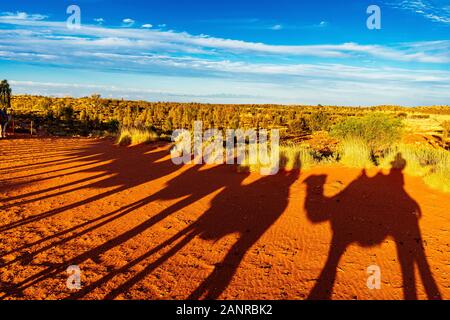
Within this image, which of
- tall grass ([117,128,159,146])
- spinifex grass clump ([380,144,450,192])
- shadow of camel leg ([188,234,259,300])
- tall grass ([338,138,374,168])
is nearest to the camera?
shadow of camel leg ([188,234,259,300])

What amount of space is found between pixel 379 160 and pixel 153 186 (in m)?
7.33

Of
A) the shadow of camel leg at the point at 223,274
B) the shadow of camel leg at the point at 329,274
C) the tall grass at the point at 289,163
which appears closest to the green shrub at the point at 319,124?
the tall grass at the point at 289,163

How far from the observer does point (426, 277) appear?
507 centimetres

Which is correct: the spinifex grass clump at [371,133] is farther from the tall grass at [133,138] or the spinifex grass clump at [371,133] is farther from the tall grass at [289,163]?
the tall grass at [133,138]

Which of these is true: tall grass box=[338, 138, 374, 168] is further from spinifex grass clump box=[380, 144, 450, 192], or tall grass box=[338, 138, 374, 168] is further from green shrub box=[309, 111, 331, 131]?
green shrub box=[309, 111, 331, 131]

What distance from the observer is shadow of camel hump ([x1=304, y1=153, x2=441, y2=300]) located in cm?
506

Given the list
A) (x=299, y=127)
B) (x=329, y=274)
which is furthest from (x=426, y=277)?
(x=299, y=127)

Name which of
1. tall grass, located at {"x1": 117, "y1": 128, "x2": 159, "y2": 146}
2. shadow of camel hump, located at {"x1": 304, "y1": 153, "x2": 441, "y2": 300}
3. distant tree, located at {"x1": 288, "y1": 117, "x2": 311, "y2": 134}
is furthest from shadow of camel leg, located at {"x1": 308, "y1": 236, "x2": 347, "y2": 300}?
distant tree, located at {"x1": 288, "y1": 117, "x2": 311, "y2": 134}

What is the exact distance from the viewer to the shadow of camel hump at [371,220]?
506 centimetres

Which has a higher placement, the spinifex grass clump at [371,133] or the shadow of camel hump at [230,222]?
the spinifex grass clump at [371,133]

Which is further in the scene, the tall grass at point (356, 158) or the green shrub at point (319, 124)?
the green shrub at point (319, 124)

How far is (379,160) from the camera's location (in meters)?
12.5
